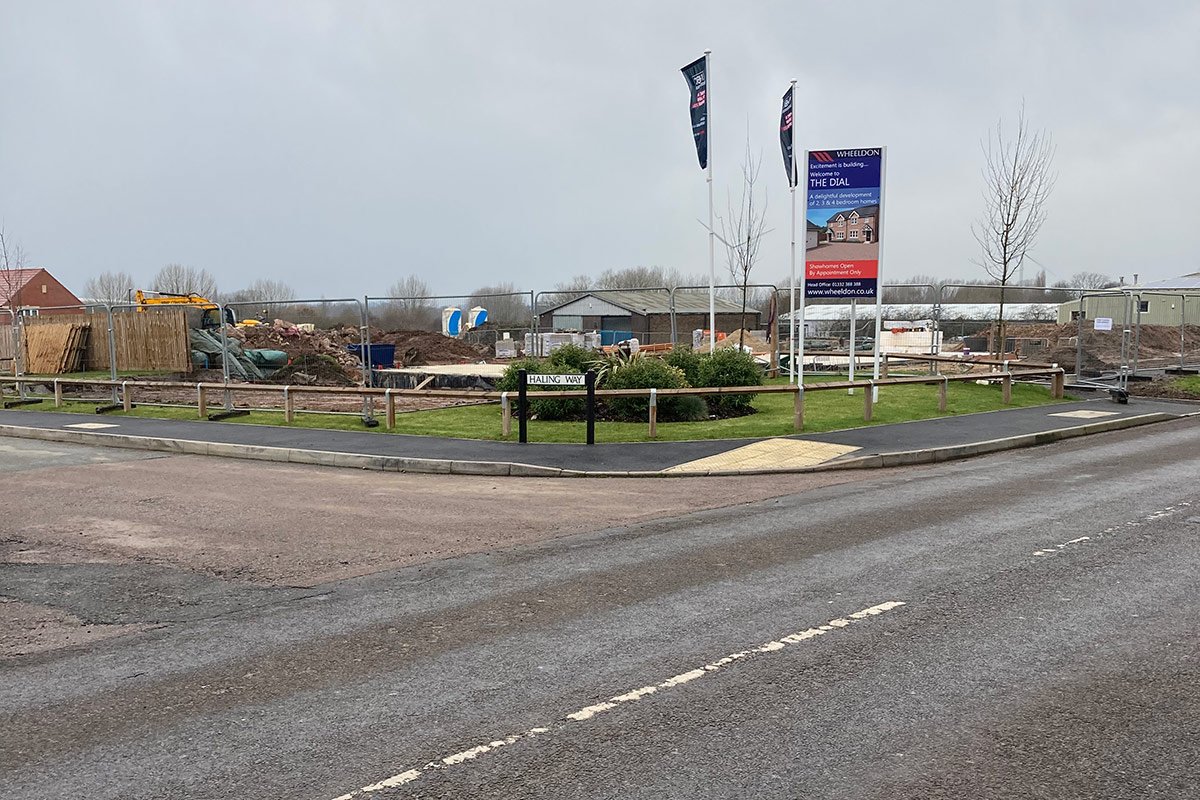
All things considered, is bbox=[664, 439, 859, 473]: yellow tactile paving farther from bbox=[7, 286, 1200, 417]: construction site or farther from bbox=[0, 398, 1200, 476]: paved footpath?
bbox=[7, 286, 1200, 417]: construction site

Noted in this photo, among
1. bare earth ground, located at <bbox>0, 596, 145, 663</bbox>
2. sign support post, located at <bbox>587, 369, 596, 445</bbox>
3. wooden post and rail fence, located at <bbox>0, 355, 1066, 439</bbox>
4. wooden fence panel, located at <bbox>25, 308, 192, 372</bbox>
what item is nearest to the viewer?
bare earth ground, located at <bbox>0, 596, 145, 663</bbox>

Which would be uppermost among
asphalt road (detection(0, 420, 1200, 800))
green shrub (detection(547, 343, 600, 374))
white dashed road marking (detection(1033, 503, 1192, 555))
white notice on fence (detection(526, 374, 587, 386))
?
green shrub (detection(547, 343, 600, 374))

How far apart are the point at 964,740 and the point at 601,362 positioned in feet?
49.8

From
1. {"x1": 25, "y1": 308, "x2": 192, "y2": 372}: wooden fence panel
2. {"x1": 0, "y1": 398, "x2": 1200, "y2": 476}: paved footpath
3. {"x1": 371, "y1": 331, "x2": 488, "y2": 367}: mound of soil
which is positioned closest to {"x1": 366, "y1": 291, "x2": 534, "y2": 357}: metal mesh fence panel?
{"x1": 371, "y1": 331, "x2": 488, "y2": 367}: mound of soil

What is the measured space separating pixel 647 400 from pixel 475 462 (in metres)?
5.07

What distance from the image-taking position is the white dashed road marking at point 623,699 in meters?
3.87

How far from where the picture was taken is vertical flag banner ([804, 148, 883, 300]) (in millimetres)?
19359

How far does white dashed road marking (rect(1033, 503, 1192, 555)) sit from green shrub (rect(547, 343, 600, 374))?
11.5m

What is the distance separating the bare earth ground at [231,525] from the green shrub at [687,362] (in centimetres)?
739

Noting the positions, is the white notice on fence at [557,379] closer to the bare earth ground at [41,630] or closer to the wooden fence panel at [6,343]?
the bare earth ground at [41,630]

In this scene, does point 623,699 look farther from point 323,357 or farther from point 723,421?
point 323,357

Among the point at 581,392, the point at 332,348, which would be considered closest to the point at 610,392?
the point at 581,392

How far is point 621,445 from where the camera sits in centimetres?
1489

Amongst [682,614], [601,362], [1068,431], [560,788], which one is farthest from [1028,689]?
[601,362]
